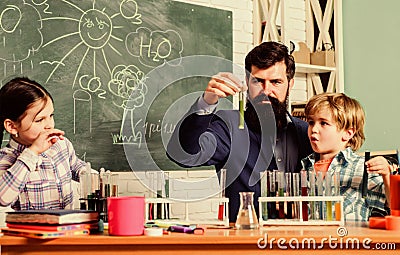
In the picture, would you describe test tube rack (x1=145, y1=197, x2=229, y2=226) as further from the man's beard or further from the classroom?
the man's beard

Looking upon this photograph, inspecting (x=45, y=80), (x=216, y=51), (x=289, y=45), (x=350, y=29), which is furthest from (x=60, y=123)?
(x=350, y=29)

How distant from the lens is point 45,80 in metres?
2.77

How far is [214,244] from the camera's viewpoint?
67.9 inches

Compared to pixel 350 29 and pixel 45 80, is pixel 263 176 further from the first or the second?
pixel 350 29

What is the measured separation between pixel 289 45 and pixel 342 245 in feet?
6.68

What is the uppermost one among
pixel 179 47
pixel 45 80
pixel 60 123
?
pixel 179 47

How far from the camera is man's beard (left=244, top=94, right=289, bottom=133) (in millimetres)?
2518

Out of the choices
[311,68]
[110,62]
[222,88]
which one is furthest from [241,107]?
[311,68]

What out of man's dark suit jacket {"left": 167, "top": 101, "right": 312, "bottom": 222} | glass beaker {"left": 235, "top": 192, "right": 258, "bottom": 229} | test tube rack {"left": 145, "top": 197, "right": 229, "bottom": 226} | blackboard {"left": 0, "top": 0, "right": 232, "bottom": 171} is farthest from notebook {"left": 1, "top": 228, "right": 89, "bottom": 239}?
blackboard {"left": 0, "top": 0, "right": 232, "bottom": 171}

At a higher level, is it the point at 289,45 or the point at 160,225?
the point at 289,45

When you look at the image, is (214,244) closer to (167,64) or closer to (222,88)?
(222,88)

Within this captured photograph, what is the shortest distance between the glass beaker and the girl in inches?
38.6

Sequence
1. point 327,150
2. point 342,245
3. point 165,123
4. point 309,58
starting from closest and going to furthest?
point 342,245 → point 327,150 → point 165,123 → point 309,58

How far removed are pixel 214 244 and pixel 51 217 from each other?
0.50 metres
